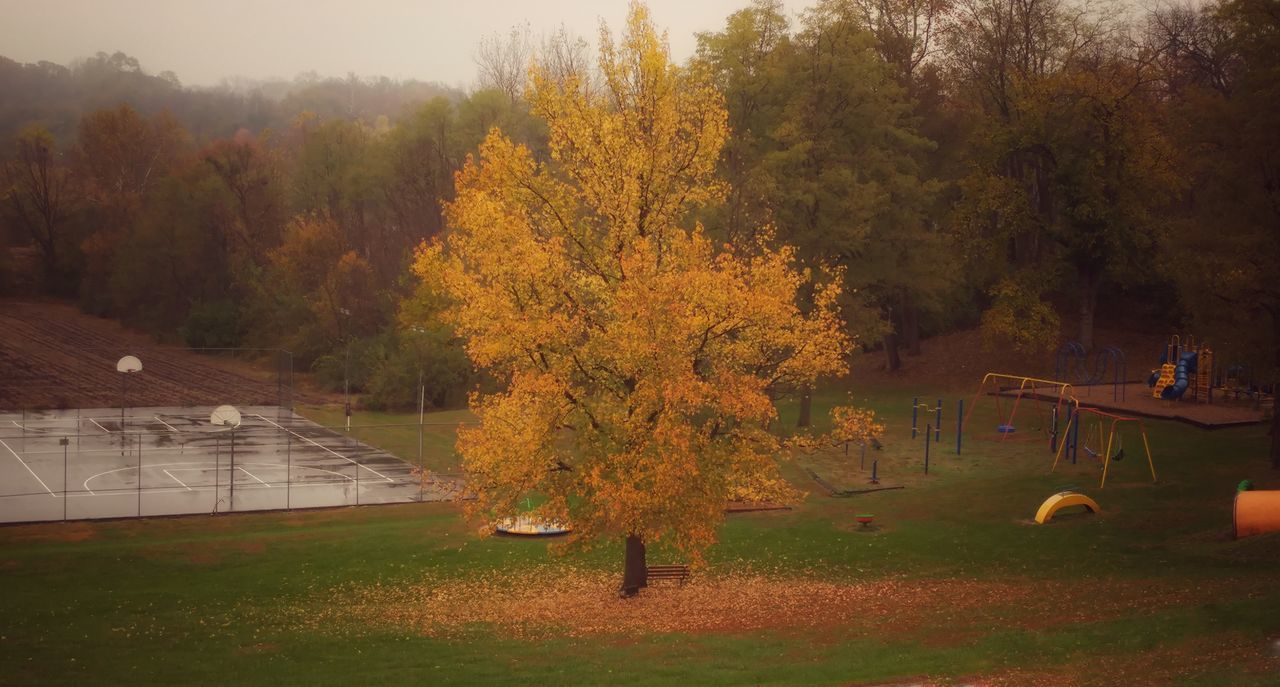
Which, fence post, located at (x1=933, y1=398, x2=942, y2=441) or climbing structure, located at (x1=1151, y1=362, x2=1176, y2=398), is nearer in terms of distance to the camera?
fence post, located at (x1=933, y1=398, x2=942, y2=441)

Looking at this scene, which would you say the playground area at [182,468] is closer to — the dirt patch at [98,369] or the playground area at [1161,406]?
the dirt patch at [98,369]

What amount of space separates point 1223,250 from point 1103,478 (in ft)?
26.4

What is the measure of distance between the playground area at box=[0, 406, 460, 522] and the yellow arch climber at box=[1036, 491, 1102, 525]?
18.8 meters

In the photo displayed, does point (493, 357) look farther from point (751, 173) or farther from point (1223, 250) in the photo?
point (751, 173)

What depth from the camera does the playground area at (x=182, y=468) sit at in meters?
41.5

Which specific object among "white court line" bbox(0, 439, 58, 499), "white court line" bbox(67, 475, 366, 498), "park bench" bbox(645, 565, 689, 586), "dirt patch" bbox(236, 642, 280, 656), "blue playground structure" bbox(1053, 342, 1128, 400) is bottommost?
"white court line" bbox(0, 439, 58, 499)

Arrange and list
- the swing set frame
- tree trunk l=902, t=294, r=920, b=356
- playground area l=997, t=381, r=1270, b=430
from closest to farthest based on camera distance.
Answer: playground area l=997, t=381, r=1270, b=430 < the swing set frame < tree trunk l=902, t=294, r=920, b=356

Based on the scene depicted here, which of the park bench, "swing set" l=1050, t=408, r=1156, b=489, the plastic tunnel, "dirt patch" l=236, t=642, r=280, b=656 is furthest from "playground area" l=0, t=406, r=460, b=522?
the plastic tunnel

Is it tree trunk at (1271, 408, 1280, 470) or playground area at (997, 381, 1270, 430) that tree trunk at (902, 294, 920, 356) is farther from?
tree trunk at (1271, 408, 1280, 470)

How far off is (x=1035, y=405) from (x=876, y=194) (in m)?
13.1

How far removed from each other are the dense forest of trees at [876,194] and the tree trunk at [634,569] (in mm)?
8432

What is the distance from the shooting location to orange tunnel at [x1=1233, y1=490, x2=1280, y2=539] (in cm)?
2641

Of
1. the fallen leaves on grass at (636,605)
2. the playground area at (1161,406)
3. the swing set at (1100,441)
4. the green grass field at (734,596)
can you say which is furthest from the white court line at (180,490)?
the playground area at (1161,406)

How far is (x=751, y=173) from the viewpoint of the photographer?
51.7m
